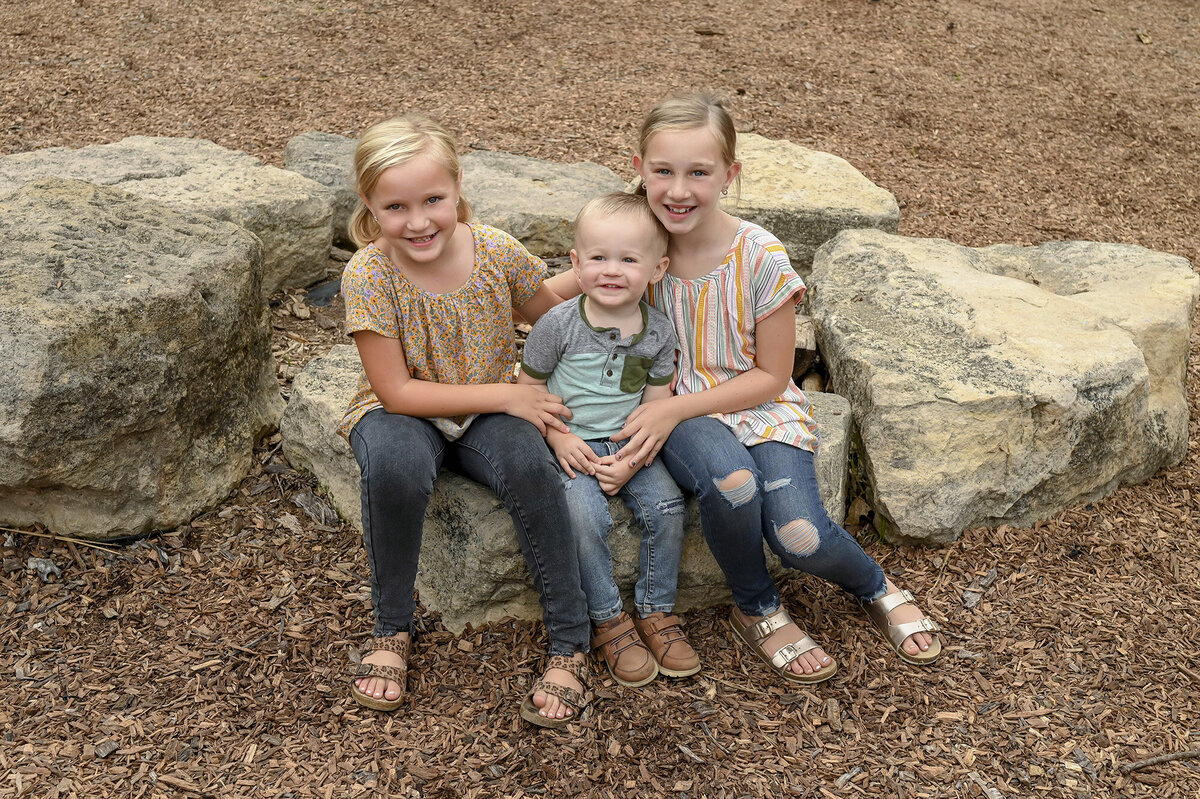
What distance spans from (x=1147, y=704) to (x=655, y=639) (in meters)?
1.21

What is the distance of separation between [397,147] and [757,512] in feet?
4.00

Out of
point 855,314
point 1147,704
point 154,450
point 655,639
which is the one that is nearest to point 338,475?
point 154,450

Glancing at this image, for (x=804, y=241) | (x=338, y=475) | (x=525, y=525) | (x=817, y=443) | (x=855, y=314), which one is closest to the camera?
(x=525, y=525)

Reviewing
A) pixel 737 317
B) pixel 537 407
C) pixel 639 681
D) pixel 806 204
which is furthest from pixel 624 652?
pixel 806 204

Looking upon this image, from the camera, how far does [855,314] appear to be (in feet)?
11.1

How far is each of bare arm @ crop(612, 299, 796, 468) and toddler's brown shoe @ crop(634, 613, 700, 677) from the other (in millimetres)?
420

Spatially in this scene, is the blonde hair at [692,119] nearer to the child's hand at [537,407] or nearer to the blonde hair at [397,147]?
the blonde hair at [397,147]

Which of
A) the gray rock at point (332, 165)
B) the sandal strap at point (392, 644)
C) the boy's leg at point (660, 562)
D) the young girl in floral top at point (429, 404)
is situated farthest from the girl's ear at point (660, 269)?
the gray rock at point (332, 165)

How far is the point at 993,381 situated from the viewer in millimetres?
2980

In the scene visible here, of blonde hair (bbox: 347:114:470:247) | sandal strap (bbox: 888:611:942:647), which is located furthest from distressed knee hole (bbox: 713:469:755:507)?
blonde hair (bbox: 347:114:470:247)

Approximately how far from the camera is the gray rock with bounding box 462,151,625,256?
4.31 meters

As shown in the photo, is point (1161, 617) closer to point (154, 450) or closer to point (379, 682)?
point (379, 682)

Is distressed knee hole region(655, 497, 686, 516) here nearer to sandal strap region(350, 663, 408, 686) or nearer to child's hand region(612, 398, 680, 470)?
child's hand region(612, 398, 680, 470)

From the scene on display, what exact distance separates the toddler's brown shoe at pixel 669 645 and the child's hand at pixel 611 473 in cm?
36
